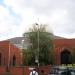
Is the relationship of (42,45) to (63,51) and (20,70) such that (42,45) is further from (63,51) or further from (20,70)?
(20,70)

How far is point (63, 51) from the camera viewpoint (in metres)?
73.0

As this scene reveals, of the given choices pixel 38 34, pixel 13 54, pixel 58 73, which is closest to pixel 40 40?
pixel 38 34

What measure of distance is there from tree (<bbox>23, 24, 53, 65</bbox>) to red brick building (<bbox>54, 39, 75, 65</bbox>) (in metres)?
2.08

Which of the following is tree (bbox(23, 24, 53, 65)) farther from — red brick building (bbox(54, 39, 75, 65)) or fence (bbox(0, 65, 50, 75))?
fence (bbox(0, 65, 50, 75))

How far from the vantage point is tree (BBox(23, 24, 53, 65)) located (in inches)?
2739

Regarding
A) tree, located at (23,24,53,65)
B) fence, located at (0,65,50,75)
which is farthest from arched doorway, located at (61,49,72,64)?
fence, located at (0,65,50,75)

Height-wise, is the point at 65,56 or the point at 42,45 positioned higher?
the point at 42,45

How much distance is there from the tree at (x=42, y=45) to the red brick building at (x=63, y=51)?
2083 mm

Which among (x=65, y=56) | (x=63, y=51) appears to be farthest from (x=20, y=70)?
(x=63, y=51)

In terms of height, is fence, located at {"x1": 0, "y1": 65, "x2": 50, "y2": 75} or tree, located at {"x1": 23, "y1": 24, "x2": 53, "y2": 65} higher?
tree, located at {"x1": 23, "y1": 24, "x2": 53, "y2": 65}

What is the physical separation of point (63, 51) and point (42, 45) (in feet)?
17.4

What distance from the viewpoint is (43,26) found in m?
74.0

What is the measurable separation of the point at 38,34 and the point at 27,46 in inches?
140

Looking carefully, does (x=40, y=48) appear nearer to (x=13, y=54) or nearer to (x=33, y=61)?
(x=33, y=61)
